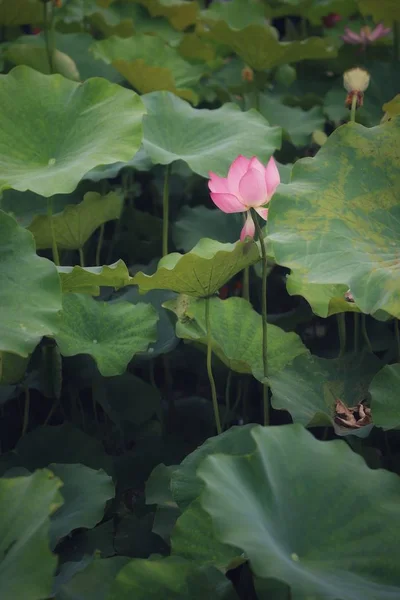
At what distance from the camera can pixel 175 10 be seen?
8.05ft

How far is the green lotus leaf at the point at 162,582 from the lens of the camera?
870 mm

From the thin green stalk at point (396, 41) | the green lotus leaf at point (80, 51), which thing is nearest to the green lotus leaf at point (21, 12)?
the green lotus leaf at point (80, 51)

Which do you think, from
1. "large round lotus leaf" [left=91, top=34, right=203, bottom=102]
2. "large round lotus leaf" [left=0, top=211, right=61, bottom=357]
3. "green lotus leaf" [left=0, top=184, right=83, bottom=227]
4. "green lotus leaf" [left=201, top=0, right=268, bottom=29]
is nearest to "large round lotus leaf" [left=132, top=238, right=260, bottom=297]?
"large round lotus leaf" [left=0, top=211, right=61, bottom=357]

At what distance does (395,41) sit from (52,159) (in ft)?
4.31

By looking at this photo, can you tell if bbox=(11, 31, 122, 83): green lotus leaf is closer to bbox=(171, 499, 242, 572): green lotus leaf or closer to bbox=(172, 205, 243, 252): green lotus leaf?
bbox=(172, 205, 243, 252): green lotus leaf

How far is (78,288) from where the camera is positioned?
1.24 meters

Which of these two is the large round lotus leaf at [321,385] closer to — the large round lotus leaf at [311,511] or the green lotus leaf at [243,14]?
the large round lotus leaf at [311,511]

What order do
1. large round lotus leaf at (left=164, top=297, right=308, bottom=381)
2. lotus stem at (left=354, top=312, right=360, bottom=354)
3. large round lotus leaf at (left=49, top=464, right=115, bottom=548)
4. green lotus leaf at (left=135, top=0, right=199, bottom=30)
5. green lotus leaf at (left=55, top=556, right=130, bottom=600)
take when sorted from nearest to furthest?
green lotus leaf at (left=55, top=556, right=130, bottom=600) < large round lotus leaf at (left=49, top=464, right=115, bottom=548) < large round lotus leaf at (left=164, top=297, right=308, bottom=381) < lotus stem at (left=354, top=312, right=360, bottom=354) < green lotus leaf at (left=135, top=0, right=199, bottom=30)

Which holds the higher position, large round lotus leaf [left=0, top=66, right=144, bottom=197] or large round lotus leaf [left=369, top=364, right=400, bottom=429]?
large round lotus leaf [left=0, top=66, right=144, bottom=197]

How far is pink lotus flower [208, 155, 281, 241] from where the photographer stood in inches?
44.6

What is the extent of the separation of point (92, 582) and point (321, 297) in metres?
0.55

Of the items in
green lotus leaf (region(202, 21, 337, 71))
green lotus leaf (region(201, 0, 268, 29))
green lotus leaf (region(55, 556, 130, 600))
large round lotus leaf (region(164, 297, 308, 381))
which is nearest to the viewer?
green lotus leaf (region(55, 556, 130, 600))

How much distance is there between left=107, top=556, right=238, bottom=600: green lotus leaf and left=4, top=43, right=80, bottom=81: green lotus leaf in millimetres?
1416

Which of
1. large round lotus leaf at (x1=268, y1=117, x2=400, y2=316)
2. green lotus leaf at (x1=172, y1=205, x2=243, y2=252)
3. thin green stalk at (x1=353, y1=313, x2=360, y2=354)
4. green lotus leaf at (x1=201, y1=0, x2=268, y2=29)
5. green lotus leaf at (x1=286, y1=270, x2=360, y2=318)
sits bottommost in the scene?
thin green stalk at (x1=353, y1=313, x2=360, y2=354)
